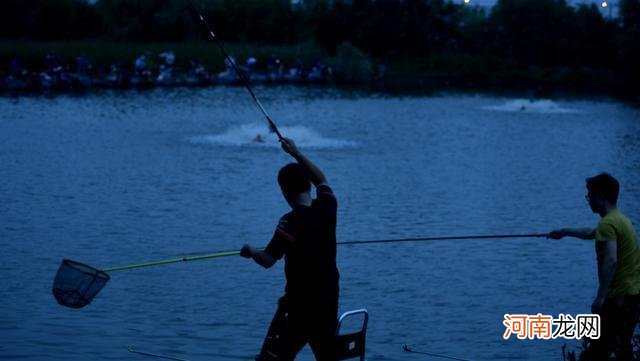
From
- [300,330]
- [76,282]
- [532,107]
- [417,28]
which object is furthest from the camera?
[417,28]

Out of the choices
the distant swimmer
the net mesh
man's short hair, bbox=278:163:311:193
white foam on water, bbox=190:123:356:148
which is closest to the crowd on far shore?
white foam on water, bbox=190:123:356:148

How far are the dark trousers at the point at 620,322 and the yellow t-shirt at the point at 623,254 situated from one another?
2.3 inches

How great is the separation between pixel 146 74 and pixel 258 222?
4347 centimetres

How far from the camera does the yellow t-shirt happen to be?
6887mm

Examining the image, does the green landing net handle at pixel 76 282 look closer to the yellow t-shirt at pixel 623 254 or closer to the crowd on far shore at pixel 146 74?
the yellow t-shirt at pixel 623 254

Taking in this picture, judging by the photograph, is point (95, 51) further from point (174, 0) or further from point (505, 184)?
point (505, 184)

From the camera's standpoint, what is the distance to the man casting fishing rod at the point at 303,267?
6.39 metres

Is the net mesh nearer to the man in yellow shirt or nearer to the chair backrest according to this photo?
the chair backrest

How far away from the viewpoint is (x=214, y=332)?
11242 millimetres

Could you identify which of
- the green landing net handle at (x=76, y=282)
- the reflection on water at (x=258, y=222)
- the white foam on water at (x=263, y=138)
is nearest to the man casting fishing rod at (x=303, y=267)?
the green landing net handle at (x=76, y=282)

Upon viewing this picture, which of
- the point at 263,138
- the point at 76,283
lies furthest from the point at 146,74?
the point at 76,283

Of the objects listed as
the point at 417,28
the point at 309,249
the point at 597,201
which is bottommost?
the point at 309,249

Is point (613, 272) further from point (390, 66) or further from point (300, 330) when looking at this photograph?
point (390, 66)

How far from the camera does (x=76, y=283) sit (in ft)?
23.6
